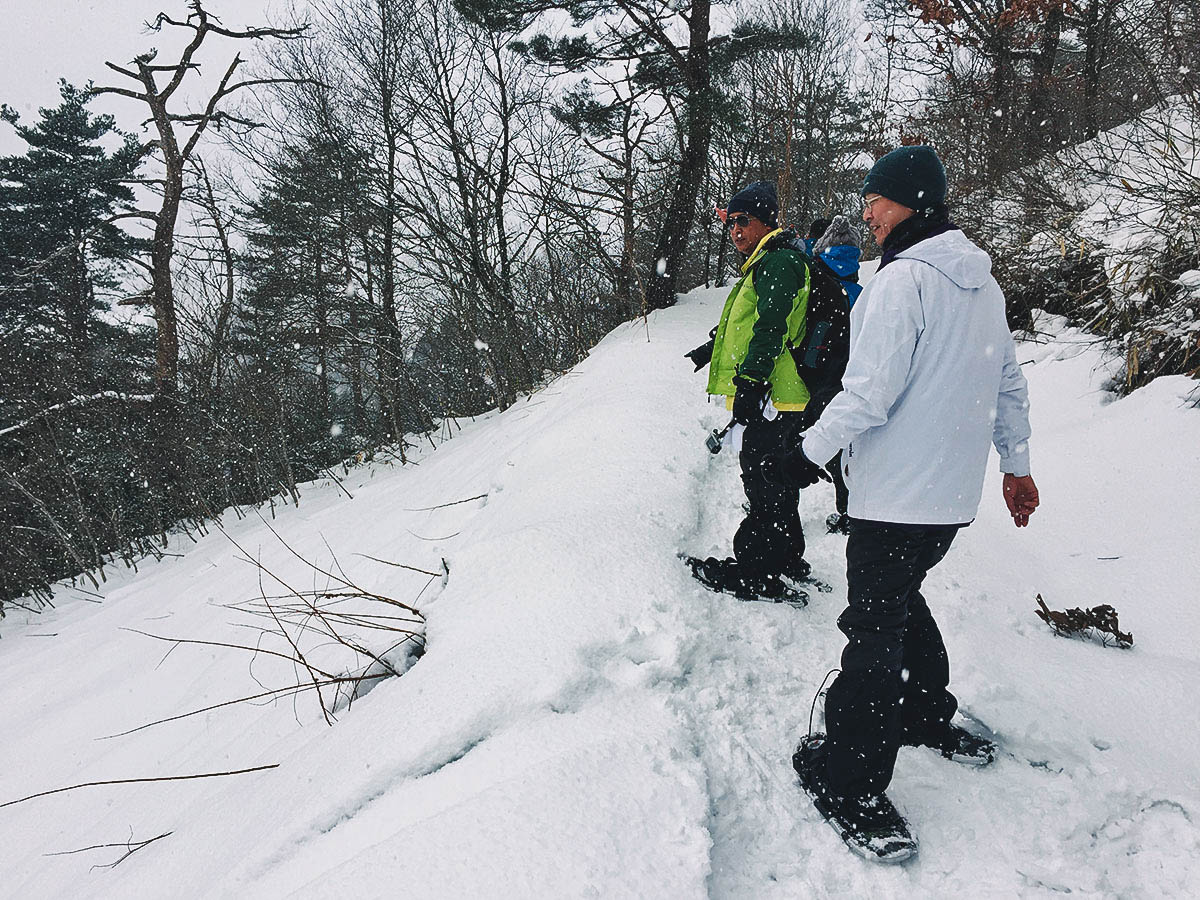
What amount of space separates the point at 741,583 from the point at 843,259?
170 centimetres

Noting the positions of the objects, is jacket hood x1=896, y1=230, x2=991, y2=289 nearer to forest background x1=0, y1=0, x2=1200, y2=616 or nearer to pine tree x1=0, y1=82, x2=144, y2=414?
forest background x1=0, y1=0, x2=1200, y2=616

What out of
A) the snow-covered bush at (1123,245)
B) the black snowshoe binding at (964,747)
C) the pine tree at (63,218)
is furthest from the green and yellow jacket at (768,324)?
the pine tree at (63,218)

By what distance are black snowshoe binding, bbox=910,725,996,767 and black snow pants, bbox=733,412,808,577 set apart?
90cm

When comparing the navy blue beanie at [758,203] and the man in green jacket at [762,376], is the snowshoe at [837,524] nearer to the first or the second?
the man in green jacket at [762,376]

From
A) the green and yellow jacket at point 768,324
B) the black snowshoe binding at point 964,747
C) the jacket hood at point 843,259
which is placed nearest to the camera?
the black snowshoe binding at point 964,747

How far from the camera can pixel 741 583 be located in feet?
8.45

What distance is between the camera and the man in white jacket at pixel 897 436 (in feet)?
4.76

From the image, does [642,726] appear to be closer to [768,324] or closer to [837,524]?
[768,324]

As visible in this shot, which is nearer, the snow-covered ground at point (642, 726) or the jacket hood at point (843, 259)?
the snow-covered ground at point (642, 726)

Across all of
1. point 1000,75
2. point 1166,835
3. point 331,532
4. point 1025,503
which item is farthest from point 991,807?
point 1000,75

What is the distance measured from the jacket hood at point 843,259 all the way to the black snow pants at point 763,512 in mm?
983

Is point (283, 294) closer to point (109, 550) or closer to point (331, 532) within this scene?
point (109, 550)

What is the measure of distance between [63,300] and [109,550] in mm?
7989

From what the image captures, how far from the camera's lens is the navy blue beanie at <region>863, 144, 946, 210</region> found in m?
1.51
